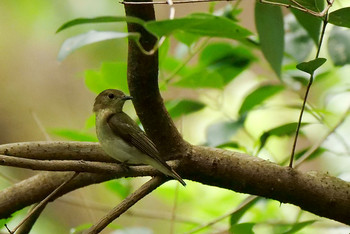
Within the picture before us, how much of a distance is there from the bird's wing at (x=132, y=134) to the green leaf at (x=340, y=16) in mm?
562

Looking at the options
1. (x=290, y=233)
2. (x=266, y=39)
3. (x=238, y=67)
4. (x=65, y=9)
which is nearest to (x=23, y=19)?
(x=65, y=9)

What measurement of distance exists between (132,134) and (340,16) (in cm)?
81

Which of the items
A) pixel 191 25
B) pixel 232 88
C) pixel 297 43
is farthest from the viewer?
pixel 232 88

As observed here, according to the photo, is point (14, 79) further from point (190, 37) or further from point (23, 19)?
point (190, 37)

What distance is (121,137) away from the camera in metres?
1.99

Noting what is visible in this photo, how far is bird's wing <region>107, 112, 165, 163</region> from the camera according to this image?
1.69m

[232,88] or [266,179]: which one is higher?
[266,179]

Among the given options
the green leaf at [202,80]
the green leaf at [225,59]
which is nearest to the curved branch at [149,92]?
the green leaf at [202,80]

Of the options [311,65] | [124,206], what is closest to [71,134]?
[124,206]

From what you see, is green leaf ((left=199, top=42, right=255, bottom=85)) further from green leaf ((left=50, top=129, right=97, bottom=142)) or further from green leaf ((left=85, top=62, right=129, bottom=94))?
green leaf ((left=50, top=129, right=97, bottom=142))

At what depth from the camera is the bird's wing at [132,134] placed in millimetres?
1693

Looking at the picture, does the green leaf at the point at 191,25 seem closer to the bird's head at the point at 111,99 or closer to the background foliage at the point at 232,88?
the background foliage at the point at 232,88

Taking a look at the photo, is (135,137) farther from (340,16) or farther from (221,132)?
(340,16)

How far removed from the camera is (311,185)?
1714 millimetres
